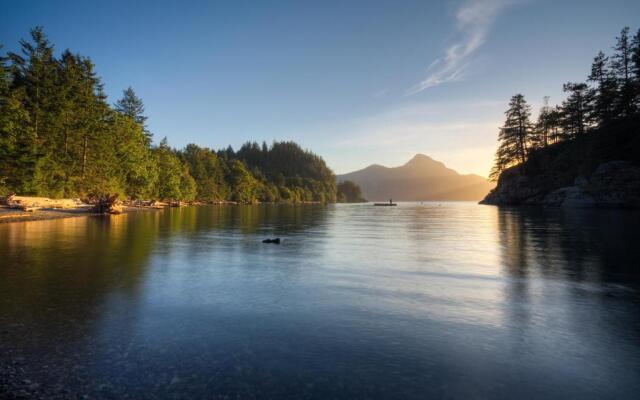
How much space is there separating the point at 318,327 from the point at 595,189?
86.6m

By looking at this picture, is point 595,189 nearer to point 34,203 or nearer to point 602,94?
point 602,94

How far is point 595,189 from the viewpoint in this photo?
71.6 meters

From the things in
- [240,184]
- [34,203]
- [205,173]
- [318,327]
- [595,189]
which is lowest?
[318,327]

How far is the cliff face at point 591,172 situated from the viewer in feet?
222

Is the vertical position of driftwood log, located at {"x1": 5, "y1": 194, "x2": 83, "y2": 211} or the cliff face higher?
the cliff face

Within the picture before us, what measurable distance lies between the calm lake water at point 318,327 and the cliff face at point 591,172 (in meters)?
68.0

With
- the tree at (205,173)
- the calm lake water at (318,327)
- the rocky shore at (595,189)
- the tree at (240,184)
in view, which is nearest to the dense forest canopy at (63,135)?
the calm lake water at (318,327)

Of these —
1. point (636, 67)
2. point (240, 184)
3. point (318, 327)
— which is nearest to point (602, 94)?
point (636, 67)

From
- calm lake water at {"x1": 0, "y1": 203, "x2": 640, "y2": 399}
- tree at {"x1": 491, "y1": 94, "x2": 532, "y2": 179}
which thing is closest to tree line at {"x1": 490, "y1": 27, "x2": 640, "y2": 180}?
tree at {"x1": 491, "y1": 94, "x2": 532, "y2": 179}

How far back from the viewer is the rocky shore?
218ft

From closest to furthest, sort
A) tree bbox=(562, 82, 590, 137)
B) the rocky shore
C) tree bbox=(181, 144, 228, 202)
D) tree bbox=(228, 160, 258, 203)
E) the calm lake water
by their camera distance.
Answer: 1. the calm lake water
2. the rocky shore
3. tree bbox=(562, 82, 590, 137)
4. tree bbox=(181, 144, 228, 202)
5. tree bbox=(228, 160, 258, 203)

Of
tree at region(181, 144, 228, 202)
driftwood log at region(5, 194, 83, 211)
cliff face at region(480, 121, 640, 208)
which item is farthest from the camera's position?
tree at region(181, 144, 228, 202)

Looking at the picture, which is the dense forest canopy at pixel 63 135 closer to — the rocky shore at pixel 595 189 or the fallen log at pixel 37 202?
the fallen log at pixel 37 202

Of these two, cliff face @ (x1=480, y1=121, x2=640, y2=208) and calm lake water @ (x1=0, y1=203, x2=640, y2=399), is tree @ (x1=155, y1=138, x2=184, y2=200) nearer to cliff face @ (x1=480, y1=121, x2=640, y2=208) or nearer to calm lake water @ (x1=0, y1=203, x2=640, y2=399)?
calm lake water @ (x1=0, y1=203, x2=640, y2=399)
